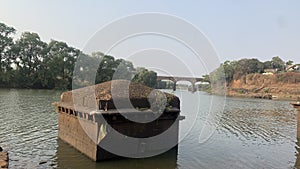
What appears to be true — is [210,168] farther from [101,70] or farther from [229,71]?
[229,71]

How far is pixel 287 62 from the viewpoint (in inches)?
5463

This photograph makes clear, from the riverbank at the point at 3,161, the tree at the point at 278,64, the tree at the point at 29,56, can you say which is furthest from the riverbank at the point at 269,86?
the riverbank at the point at 3,161

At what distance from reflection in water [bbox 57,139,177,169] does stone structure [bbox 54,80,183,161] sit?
0.24m

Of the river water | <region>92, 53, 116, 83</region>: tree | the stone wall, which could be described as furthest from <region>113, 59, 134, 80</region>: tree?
<region>92, 53, 116, 83</region>: tree

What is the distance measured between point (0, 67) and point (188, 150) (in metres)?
66.3

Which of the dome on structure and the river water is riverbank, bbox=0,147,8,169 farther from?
the dome on structure

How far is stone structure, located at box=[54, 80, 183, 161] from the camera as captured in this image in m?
10.3

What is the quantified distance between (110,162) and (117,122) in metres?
1.48

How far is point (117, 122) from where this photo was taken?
412 inches

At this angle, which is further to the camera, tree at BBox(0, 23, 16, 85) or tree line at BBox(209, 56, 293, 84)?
tree line at BBox(209, 56, 293, 84)

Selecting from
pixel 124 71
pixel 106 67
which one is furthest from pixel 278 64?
pixel 124 71

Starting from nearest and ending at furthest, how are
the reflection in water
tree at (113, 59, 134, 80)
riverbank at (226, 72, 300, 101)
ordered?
the reflection in water < tree at (113, 59, 134, 80) < riverbank at (226, 72, 300, 101)

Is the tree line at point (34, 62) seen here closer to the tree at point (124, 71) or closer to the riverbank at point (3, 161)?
the tree at point (124, 71)

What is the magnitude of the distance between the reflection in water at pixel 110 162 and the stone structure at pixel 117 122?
237 millimetres
